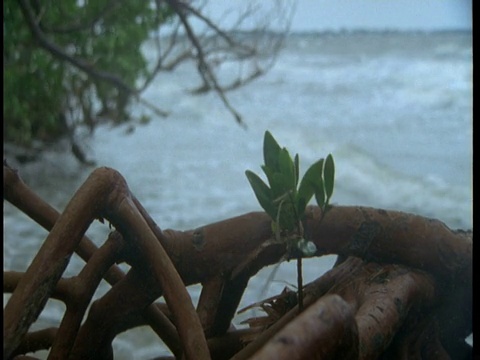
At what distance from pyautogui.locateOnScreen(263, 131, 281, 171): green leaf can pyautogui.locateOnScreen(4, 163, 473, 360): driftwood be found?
0.35ft

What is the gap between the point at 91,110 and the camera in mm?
1284

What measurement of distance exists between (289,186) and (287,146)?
33 cm

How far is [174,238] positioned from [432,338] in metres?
0.30

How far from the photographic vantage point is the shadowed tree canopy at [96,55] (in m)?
1.20

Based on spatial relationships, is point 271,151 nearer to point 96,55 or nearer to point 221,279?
point 221,279

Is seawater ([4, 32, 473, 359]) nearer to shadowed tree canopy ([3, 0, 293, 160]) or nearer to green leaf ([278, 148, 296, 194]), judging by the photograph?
shadowed tree canopy ([3, 0, 293, 160])

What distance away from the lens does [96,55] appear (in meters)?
1.39

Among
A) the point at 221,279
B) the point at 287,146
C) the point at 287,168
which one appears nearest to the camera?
the point at 287,168

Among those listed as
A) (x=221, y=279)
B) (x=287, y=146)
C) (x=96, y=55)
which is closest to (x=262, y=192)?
(x=221, y=279)

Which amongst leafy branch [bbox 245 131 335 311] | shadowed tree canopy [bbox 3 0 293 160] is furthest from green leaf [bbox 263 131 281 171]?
shadowed tree canopy [bbox 3 0 293 160]

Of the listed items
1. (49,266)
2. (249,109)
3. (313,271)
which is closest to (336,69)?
(249,109)

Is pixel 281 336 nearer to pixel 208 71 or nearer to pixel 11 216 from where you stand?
pixel 11 216

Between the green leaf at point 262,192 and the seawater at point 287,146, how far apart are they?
13 centimetres

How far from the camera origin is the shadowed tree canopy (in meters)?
1.20
